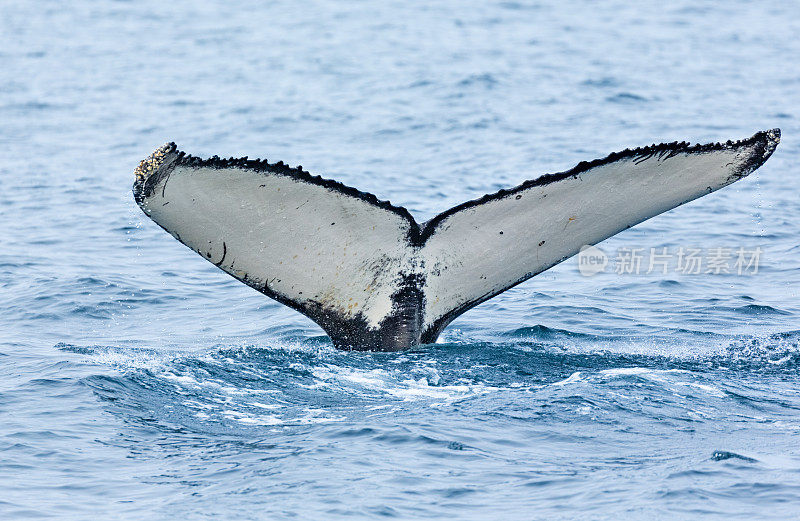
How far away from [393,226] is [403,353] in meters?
1.10

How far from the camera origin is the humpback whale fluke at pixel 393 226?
18.9 ft

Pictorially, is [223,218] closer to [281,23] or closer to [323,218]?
[323,218]

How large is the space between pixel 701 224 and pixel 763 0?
2723 cm

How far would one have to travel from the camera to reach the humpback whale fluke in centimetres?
576

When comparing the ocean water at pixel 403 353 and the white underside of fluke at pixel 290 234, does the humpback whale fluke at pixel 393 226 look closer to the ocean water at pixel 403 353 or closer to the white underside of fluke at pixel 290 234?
the white underside of fluke at pixel 290 234

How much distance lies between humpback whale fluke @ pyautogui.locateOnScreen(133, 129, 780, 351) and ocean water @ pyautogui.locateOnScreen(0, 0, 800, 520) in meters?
0.65

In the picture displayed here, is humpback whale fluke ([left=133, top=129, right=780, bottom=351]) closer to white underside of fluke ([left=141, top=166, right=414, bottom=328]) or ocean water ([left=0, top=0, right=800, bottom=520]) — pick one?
white underside of fluke ([left=141, top=166, right=414, bottom=328])

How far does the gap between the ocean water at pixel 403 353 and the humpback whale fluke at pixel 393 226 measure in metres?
0.65

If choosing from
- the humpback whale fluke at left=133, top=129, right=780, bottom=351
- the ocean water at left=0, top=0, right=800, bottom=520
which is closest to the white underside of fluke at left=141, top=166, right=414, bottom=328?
the humpback whale fluke at left=133, top=129, right=780, bottom=351

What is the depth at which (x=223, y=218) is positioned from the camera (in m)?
5.90

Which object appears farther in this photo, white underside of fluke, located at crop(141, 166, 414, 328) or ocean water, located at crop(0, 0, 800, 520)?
ocean water, located at crop(0, 0, 800, 520)

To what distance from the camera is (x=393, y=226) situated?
6289mm

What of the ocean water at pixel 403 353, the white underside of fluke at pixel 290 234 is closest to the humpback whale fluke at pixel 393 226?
the white underside of fluke at pixel 290 234

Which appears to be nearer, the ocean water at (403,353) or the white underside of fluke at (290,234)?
the white underside of fluke at (290,234)
